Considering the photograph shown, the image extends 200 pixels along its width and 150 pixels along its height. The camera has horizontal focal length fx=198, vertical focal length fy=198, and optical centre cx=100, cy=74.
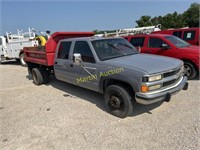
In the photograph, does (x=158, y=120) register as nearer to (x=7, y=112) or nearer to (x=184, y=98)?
(x=184, y=98)

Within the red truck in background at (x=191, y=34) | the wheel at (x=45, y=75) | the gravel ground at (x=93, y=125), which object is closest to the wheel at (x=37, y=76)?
the wheel at (x=45, y=75)

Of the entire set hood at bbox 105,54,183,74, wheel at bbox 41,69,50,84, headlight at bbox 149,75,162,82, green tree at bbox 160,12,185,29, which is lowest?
wheel at bbox 41,69,50,84

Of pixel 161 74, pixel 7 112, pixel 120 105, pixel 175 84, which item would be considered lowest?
pixel 7 112

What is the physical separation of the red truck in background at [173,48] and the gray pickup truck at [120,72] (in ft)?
5.91

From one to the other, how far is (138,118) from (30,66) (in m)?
5.63

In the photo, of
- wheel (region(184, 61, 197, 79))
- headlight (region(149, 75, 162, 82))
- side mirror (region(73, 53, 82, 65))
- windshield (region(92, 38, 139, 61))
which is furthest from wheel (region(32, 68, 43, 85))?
wheel (region(184, 61, 197, 79))

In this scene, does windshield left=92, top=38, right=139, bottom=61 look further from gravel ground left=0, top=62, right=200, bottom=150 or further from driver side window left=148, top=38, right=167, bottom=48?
driver side window left=148, top=38, right=167, bottom=48

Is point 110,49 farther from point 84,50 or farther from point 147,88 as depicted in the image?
point 147,88

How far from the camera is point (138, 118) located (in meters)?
4.30

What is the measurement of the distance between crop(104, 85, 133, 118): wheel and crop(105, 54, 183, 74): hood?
1.75ft

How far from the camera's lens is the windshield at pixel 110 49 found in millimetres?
4903

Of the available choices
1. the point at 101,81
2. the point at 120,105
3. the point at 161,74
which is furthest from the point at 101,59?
the point at 161,74

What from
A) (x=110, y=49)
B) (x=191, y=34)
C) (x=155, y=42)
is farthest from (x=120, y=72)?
(x=191, y=34)

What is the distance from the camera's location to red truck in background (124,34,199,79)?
6.75 meters
